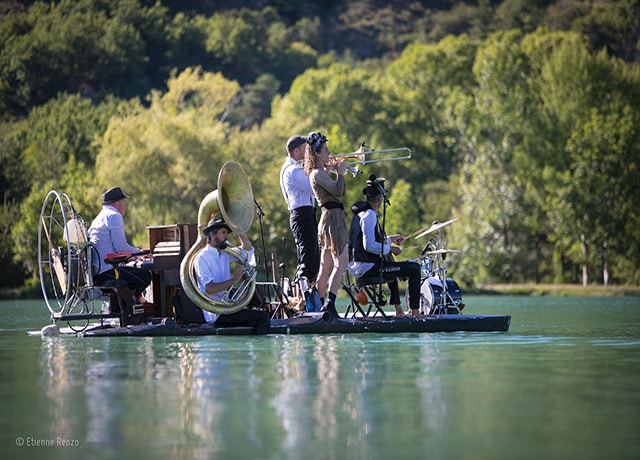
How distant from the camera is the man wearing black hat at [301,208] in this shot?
1614 cm

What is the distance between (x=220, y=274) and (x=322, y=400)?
6.13 m

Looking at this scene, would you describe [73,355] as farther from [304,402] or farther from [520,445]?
[520,445]

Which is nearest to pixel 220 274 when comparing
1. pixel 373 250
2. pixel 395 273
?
pixel 373 250

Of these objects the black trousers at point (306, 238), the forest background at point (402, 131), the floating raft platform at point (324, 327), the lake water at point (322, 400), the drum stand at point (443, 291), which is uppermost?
the forest background at point (402, 131)

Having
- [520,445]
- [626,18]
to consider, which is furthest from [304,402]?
[626,18]

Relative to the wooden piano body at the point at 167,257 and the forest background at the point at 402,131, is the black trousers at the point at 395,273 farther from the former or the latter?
the forest background at the point at 402,131

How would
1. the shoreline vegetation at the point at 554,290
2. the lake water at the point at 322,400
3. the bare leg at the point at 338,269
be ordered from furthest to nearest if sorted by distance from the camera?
1. the shoreline vegetation at the point at 554,290
2. the bare leg at the point at 338,269
3. the lake water at the point at 322,400

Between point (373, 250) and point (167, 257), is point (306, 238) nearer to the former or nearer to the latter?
point (373, 250)

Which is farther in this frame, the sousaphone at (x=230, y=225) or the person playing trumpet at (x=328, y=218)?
the person playing trumpet at (x=328, y=218)

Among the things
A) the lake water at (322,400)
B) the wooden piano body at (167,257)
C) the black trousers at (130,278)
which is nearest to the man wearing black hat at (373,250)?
the lake water at (322,400)

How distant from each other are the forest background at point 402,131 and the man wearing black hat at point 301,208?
31.3 m

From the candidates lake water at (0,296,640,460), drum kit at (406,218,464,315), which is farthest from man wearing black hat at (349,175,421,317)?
lake water at (0,296,640,460)

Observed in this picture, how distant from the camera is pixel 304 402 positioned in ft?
30.0

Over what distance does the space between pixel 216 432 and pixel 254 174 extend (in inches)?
1639
